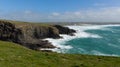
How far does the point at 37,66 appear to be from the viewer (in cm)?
1567

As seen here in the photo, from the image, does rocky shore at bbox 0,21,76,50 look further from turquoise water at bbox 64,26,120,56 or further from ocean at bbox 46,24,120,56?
turquoise water at bbox 64,26,120,56

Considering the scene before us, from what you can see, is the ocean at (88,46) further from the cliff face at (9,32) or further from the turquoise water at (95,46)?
the cliff face at (9,32)

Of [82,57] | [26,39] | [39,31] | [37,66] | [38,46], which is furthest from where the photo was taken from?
[39,31]

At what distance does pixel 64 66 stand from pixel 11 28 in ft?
223

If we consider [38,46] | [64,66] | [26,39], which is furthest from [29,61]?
[26,39]

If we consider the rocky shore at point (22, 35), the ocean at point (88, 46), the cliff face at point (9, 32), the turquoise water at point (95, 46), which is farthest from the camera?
the cliff face at point (9, 32)

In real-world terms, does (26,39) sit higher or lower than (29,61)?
lower

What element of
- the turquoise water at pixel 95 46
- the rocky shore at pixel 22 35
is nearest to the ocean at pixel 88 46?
the turquoise water at pixel 95 46

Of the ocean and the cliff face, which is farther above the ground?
the cliff face

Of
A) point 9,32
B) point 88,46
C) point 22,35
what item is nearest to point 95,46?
point 88,46

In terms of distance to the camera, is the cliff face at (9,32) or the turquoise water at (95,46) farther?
the cliff face at (9,32)

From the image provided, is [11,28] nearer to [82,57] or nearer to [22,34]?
[22,34]

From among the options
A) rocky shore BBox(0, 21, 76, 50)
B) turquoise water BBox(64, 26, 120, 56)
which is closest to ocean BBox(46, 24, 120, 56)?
turquoise water BBox(64, 26, 120, 56)

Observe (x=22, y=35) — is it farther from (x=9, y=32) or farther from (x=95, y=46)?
(x=95, y=46)
